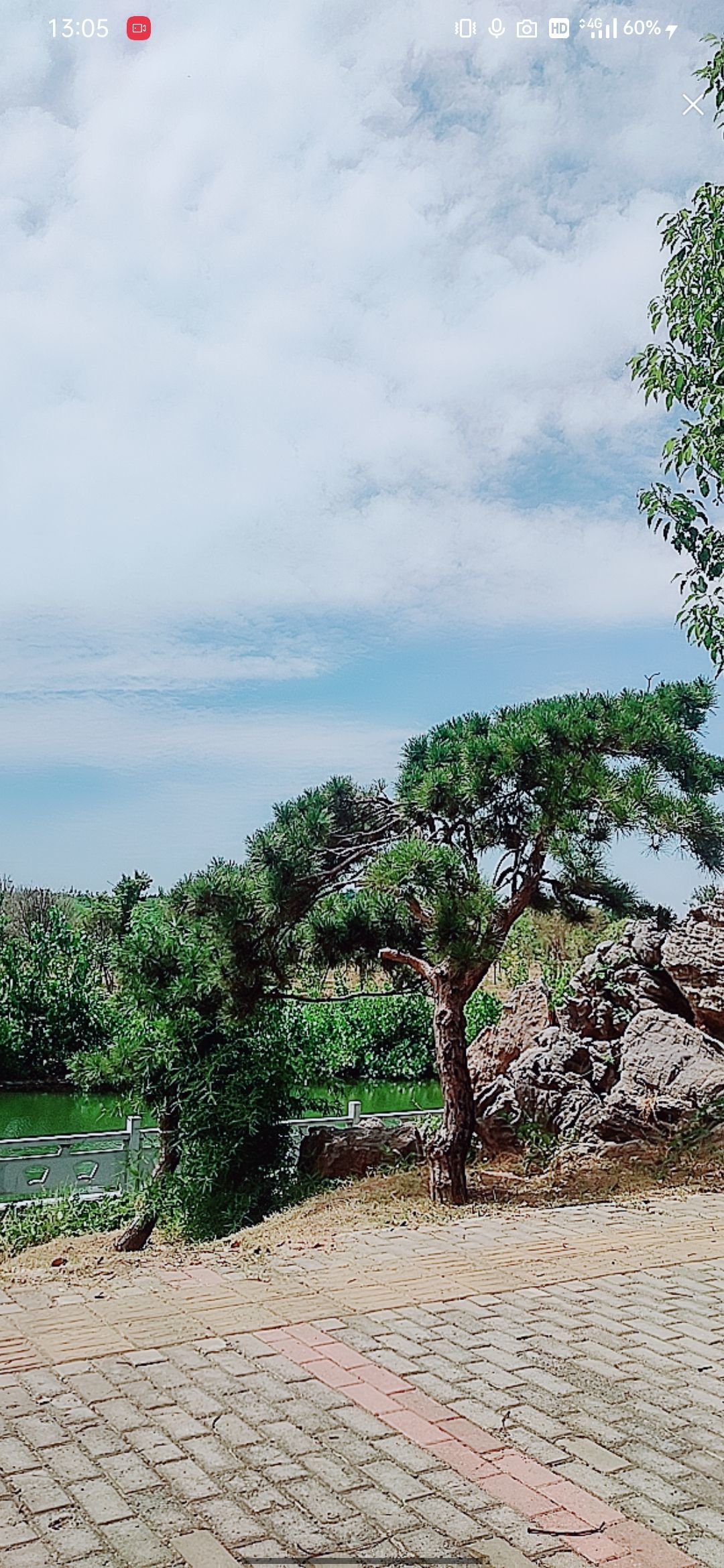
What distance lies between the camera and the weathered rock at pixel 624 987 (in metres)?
8.96

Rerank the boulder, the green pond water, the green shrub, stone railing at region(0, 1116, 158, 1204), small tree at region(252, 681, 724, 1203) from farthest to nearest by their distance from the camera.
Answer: the green pond water, the boulder, stone railing at region(0, 1116, 158, 1204), the green shrub, small tree at region(252, 681, 724, 1203)

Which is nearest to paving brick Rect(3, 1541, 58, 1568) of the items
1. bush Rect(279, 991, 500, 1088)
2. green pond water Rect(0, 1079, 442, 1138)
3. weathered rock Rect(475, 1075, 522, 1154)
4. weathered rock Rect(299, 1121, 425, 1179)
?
weathered rock Rect(299, 1121, 425, 1179)

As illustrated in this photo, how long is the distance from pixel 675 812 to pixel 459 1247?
7.56 ft

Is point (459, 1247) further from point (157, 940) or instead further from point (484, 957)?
point (157, 940)

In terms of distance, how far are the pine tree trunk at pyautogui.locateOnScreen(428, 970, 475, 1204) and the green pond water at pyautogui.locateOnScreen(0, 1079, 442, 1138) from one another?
6983 millimetres

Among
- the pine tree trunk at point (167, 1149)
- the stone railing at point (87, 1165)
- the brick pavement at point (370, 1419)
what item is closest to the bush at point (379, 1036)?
the stone railing at point (87, 1165)

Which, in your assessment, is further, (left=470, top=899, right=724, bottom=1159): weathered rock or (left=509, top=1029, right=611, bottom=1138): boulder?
(left=509, top=1029, right=611, bottom=1138): boulder

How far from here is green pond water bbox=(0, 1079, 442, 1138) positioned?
14383 mm

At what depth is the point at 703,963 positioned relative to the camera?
843 cm

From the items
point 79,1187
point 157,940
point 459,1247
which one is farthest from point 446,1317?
point 79,1187

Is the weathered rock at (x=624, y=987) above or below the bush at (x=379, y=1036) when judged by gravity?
above

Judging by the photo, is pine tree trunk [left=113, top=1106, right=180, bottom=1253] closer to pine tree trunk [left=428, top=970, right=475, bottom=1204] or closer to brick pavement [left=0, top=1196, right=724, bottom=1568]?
pine tree trunk [left=428, top=970, right=475, bottom=1204]

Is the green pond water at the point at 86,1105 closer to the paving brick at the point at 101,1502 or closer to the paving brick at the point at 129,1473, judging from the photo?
the paving brick at the point at 129,1473

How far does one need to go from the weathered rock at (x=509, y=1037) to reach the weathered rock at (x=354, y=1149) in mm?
1338
